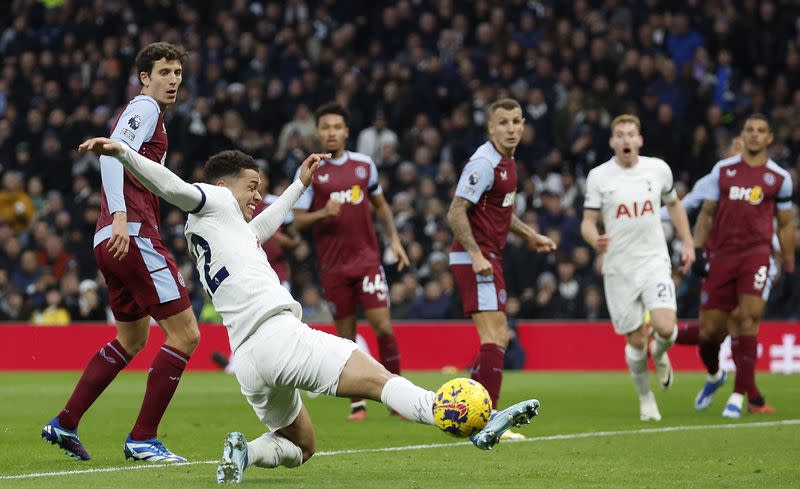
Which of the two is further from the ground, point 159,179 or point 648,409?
point 159,179

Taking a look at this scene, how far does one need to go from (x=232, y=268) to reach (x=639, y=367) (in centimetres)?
518

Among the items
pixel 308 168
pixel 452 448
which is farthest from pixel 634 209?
pixel 308 168

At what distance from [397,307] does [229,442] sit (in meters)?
12.8

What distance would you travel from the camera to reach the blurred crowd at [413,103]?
64.1 ft

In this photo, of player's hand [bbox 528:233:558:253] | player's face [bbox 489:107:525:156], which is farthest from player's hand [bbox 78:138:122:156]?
player's hand [bbox 528:233:558:253]

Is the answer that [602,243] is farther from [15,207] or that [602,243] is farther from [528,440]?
[15,207]

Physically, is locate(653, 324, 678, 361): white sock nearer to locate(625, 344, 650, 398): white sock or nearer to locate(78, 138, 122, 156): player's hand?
locate(625, 344, 650, 398): white sock

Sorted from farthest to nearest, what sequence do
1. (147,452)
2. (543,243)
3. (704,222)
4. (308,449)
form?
1. (704,222)
2. (543,243)
3. (147,452)
4. (308,449)

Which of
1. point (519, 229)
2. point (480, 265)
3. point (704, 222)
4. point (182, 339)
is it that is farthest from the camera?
point (704, 222)

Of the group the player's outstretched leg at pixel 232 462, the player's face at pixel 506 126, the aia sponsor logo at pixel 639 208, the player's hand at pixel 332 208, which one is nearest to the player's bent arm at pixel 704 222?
the aia sponsor logo at pixel 639 208

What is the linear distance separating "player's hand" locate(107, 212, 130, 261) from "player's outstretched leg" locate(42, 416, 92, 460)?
115cm

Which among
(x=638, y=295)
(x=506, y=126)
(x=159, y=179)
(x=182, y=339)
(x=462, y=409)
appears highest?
(x=506, y=126)

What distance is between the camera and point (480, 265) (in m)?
9.54

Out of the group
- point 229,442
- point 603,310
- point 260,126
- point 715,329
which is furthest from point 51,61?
point 229,442
